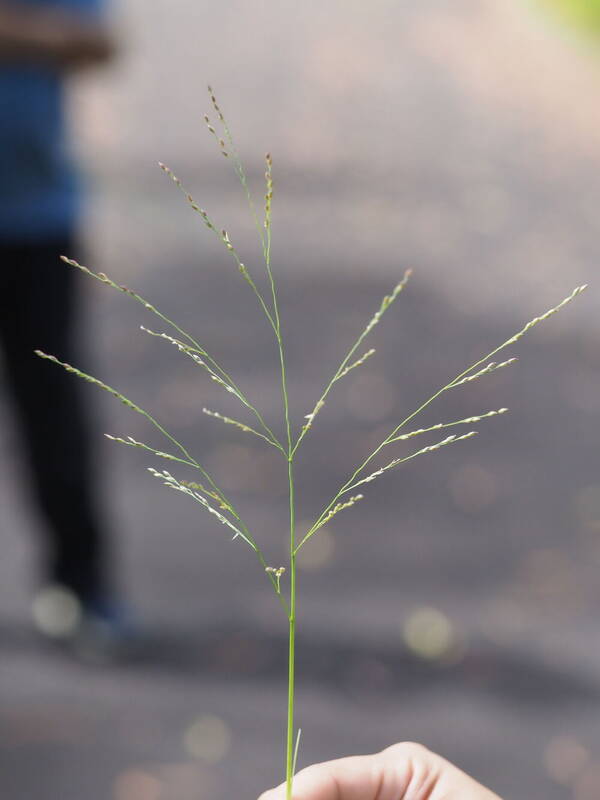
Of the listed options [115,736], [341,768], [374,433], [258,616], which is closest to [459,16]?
[374,433]

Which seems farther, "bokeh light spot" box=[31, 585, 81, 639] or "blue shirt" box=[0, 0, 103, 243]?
"bokeh light spot" box=[31, 585, 81, 639]

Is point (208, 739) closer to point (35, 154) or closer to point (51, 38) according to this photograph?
point (35, 154)

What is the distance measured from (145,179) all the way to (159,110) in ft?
2.93

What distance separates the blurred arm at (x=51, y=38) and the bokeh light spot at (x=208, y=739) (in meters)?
1.76

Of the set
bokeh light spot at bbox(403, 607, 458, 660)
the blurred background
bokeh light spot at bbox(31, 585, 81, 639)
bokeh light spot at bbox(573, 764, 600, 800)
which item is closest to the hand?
the blurred background

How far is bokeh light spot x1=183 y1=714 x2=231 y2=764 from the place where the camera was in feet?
9.30

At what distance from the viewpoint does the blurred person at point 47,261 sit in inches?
96.9

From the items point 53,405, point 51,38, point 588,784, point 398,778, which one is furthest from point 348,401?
point 398,778

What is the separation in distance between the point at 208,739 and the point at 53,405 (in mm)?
997

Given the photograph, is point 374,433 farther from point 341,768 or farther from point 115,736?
point 341,768

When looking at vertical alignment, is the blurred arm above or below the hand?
above

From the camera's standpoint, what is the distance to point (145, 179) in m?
6.74

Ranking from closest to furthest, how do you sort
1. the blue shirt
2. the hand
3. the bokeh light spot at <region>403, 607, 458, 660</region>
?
the hand
the blue shirt
the bokeh light spot at <region>403, 607, 458, 660</region>

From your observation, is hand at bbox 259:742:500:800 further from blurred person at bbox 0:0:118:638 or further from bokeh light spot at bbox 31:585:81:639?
bokeh light spot at bbox 31:585:81:639
